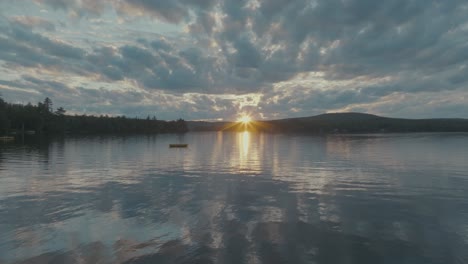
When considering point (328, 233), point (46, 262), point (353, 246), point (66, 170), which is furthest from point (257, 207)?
point (66, 170)

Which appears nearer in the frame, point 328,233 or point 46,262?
point 46,262

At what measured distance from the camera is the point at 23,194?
3350cm

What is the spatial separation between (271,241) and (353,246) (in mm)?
5083

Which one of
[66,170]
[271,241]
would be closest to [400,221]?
[271,241]

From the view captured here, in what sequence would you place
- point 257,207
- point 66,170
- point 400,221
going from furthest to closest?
point 66,170
point 257,207
point 400,221

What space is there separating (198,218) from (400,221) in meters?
16.1

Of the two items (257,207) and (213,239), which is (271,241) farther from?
(257,207)

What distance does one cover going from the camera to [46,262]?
16984 millimetres

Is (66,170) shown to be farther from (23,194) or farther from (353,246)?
(353,246)

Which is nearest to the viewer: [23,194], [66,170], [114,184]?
[23,194]

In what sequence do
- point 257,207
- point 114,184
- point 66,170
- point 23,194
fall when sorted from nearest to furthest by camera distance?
point 257,207 < point 23,194 < point 114,184 < point 66,170

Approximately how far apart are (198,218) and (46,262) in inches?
439

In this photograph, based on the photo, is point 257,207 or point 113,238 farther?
point 257,207

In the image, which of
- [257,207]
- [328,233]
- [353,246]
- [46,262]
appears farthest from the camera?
[257,207]
